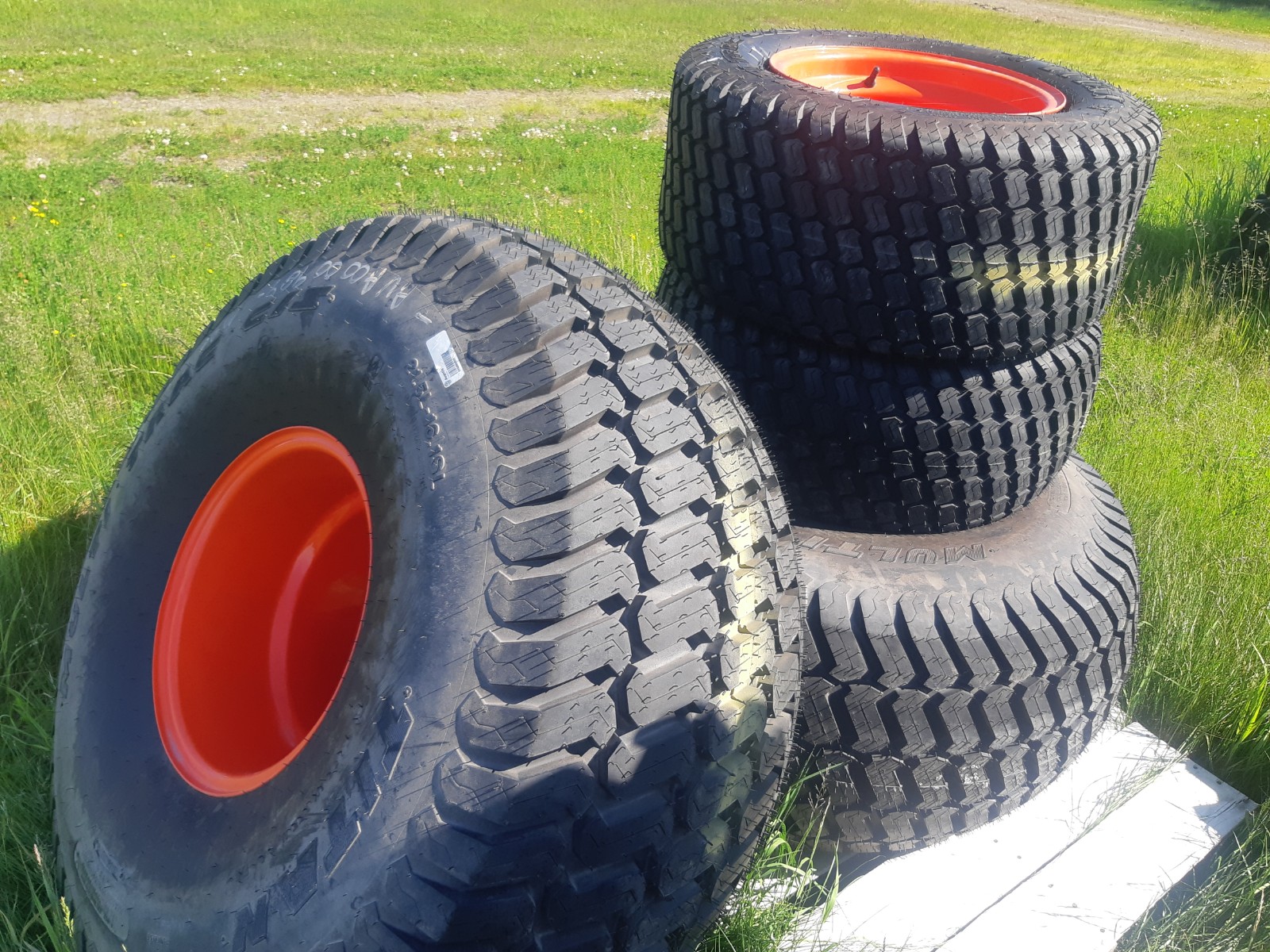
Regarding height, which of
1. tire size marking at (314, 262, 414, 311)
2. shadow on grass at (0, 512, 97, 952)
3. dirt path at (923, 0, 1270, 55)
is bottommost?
shadow on grass at (0, 512, 97, 952)

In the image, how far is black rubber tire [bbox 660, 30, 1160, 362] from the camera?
2123mm

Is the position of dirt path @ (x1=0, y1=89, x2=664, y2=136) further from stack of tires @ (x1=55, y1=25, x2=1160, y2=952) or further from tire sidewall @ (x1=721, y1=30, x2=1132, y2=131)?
stack of tires @ (x1=55, y1=25, x2=1160, y2=952)

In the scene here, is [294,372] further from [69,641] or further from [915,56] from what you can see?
[915,56]

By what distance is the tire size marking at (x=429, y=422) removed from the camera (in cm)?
151

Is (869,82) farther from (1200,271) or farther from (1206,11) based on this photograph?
(1206,11)

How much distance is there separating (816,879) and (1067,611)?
3.02 ft

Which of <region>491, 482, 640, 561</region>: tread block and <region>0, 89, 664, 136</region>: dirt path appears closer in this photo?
<region>491, 482, 640, 561</region>: tread block

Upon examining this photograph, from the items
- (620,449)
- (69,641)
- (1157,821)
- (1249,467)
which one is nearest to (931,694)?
(1157,821)

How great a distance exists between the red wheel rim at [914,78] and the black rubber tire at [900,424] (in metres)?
0.86

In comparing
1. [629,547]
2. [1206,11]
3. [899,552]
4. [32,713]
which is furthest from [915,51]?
[1206,11]

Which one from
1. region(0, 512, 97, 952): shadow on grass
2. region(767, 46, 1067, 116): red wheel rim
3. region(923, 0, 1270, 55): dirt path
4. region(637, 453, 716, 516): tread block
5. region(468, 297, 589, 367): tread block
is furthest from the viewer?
region(923, 0, 1270, 55): dirt path

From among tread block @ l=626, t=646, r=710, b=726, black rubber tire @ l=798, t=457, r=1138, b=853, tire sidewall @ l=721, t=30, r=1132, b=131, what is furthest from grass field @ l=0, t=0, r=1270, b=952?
tire sidewall @ l=721, t=30, r=1132, b=131

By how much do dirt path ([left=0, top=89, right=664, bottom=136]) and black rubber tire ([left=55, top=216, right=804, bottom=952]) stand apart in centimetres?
992

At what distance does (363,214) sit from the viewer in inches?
288
